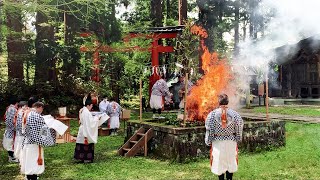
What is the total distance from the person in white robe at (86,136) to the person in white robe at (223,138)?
396 centimetres

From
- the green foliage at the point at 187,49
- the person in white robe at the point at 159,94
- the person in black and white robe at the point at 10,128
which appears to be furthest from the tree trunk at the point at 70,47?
the person in black and white robe at the point at 10,128

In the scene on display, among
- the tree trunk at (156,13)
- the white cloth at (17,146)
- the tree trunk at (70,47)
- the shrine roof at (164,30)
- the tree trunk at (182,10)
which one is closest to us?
the white cloth at (17,146)

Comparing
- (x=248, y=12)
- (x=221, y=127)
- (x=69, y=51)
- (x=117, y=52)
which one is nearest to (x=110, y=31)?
(x=69, y=51)

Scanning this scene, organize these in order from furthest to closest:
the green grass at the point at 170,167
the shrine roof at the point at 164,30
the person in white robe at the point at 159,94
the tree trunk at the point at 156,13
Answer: the tree trunk at the point at 156,13
the shrine roof at the point at 164,30
the person in white robe at the point at 159,94
the green grass at the point at 170,167

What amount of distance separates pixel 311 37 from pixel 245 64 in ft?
19.7

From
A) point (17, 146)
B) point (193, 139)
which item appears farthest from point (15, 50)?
point (193, 139)

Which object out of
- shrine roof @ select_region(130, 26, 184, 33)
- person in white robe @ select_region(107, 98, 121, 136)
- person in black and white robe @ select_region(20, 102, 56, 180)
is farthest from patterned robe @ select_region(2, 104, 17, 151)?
shrine roof @ select_region(130, 26, 184, 33)

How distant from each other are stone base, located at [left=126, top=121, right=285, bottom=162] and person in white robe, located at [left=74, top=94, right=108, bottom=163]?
1791 mm

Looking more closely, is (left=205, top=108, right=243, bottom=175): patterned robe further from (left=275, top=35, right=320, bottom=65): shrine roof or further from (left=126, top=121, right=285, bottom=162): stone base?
(left=275, top=35, right=320, bottom=65): shrine roof

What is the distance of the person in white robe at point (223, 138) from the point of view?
732 centimetres

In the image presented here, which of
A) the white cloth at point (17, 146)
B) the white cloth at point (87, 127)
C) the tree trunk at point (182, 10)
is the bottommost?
the white cloth at point (17, 146)

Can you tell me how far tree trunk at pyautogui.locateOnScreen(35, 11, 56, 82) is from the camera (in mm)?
19906

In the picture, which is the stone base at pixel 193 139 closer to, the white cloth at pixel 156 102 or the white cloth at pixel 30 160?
the white cloth at pixel 30 160

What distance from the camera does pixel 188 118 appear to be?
11945 millimetres
